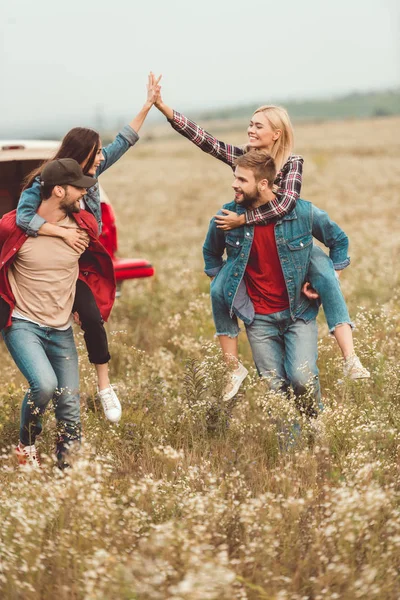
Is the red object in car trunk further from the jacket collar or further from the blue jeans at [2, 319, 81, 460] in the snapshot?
the jacket collar

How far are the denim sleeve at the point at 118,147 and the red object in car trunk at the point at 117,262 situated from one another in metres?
2.01

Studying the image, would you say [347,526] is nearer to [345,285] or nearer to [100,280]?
[100,280]

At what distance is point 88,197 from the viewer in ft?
16.8

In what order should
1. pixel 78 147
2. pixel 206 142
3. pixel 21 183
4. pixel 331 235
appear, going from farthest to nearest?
1. pixel 21 183
2. pixel 206 142
3. pixel 331 235
4. pixel 78 147

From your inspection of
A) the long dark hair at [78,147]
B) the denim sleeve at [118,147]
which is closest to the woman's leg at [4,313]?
the long dark hair at [78,147]

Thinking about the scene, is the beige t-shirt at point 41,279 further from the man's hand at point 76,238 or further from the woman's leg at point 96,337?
the woman's leg at point 96,337

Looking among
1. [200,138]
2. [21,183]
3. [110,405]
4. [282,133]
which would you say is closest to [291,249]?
[282,133]

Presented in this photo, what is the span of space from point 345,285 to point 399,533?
5997mm

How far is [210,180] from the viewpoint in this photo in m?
32.0

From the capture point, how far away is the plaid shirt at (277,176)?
5.01 m

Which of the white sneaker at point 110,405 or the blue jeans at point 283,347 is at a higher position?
the blue jeans at point 283,347

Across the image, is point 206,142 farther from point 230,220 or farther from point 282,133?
point 230,220

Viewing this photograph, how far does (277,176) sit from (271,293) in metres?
0.80

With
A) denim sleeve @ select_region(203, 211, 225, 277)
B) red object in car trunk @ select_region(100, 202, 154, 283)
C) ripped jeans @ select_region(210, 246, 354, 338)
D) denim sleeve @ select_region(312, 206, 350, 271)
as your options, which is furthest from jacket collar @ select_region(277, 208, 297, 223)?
red object in car trunk @ select_region(100, 202, 154, 283)
